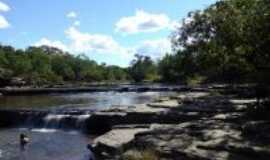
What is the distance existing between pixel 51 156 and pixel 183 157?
8111 millimetres

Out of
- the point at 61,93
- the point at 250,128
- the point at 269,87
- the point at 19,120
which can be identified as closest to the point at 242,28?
the point at 269,87

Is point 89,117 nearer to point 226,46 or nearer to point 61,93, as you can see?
point 226,46

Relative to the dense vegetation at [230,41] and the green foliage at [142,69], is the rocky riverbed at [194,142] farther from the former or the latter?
the green foliage at [142,69]

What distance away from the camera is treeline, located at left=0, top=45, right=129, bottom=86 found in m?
86.6

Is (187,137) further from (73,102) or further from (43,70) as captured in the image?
(43,70)

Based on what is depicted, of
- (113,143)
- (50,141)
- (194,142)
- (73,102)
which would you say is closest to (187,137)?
(194,142)

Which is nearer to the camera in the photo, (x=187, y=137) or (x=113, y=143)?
(x=187, y=137)

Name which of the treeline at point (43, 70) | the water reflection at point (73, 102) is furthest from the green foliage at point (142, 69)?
the water reflection at point (73, 102)

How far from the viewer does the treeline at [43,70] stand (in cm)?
8662

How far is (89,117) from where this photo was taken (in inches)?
1001

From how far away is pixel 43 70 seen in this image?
102 metres

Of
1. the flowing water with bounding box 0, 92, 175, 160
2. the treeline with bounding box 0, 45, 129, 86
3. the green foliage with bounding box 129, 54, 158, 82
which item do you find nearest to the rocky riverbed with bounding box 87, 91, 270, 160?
the flowing water with bounding box 0, 92, 175, 160

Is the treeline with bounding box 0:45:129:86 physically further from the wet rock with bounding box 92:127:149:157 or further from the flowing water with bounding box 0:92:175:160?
the wet rock with bounding box 92:127:149:157

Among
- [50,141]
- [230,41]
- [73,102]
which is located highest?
[230,41]
